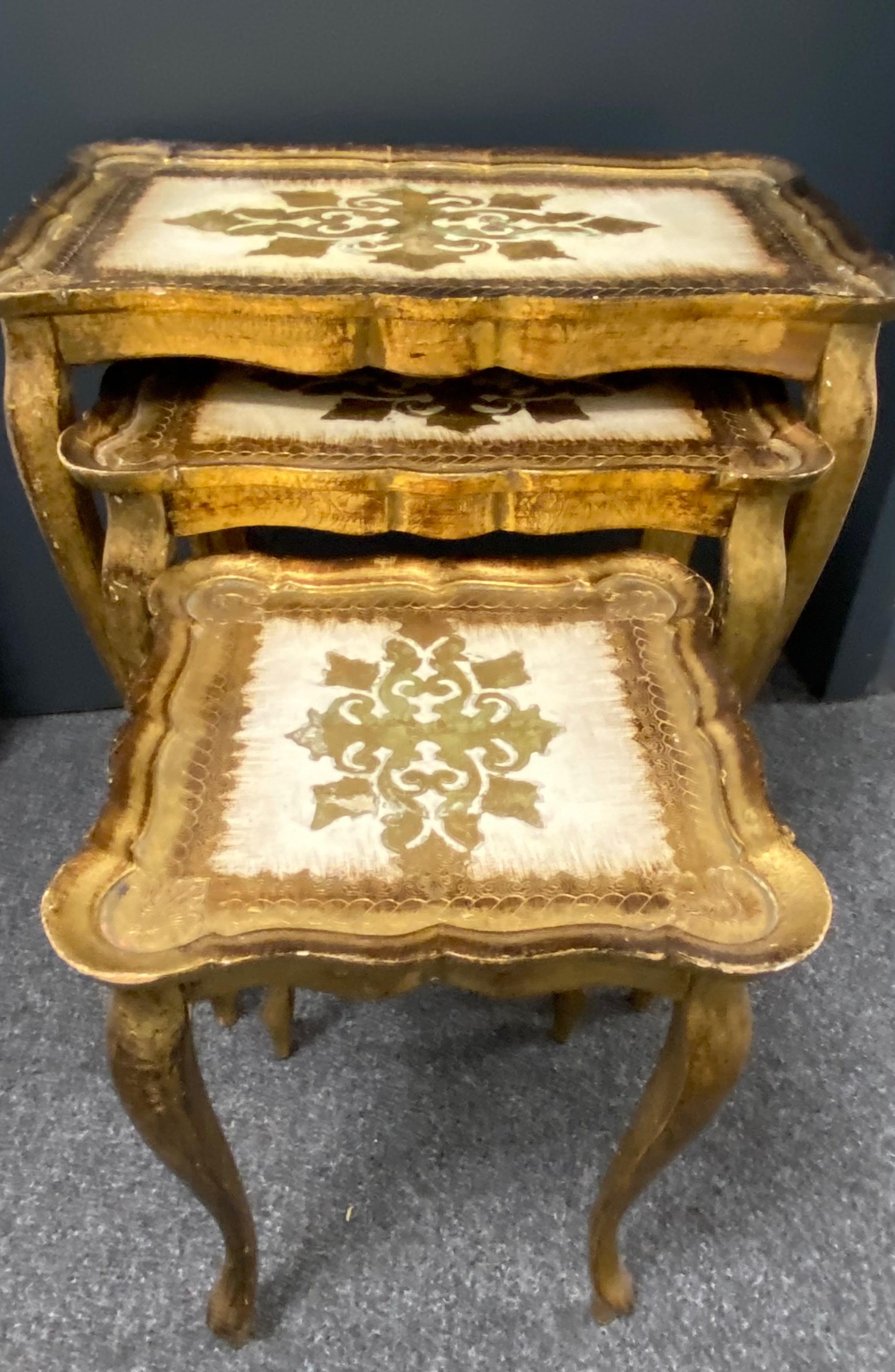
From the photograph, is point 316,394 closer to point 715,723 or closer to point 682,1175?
point 715,723

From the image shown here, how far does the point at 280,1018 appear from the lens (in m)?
1.15

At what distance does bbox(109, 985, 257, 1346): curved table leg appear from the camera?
0.70m

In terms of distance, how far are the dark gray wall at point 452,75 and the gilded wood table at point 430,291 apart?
→ 0.13 metres

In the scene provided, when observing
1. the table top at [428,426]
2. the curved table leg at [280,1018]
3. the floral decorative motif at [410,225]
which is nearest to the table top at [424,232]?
the floral decorative motif at [410,225]

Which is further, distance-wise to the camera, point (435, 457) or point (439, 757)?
point (435, 457)

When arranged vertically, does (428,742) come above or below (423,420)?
below

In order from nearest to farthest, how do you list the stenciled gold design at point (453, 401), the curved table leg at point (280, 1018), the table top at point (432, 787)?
1. the table top at point (432, 787)
2. the stenciled gold design at point (453, 401)
3. the curved table leg at point (280, 1018)

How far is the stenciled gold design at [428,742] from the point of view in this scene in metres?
0.74

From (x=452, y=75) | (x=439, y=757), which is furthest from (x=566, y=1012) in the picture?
(x=452, y=75)

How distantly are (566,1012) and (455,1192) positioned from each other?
0.23 meters

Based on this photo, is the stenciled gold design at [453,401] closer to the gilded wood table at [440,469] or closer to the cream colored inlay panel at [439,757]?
the gilded wood table at [440,469]

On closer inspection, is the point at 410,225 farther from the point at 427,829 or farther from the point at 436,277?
the point at 427,829

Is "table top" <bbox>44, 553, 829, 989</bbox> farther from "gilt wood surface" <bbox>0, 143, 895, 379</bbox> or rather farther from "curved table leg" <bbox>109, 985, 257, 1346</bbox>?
"gilt wood surface" <bbox>0, 143, 895, 379</bbox>

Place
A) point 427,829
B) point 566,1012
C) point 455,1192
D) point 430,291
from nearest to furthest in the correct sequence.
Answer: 1. point 427,829
2. point 430,291
3. point 455,1192
4. point 566,1012
